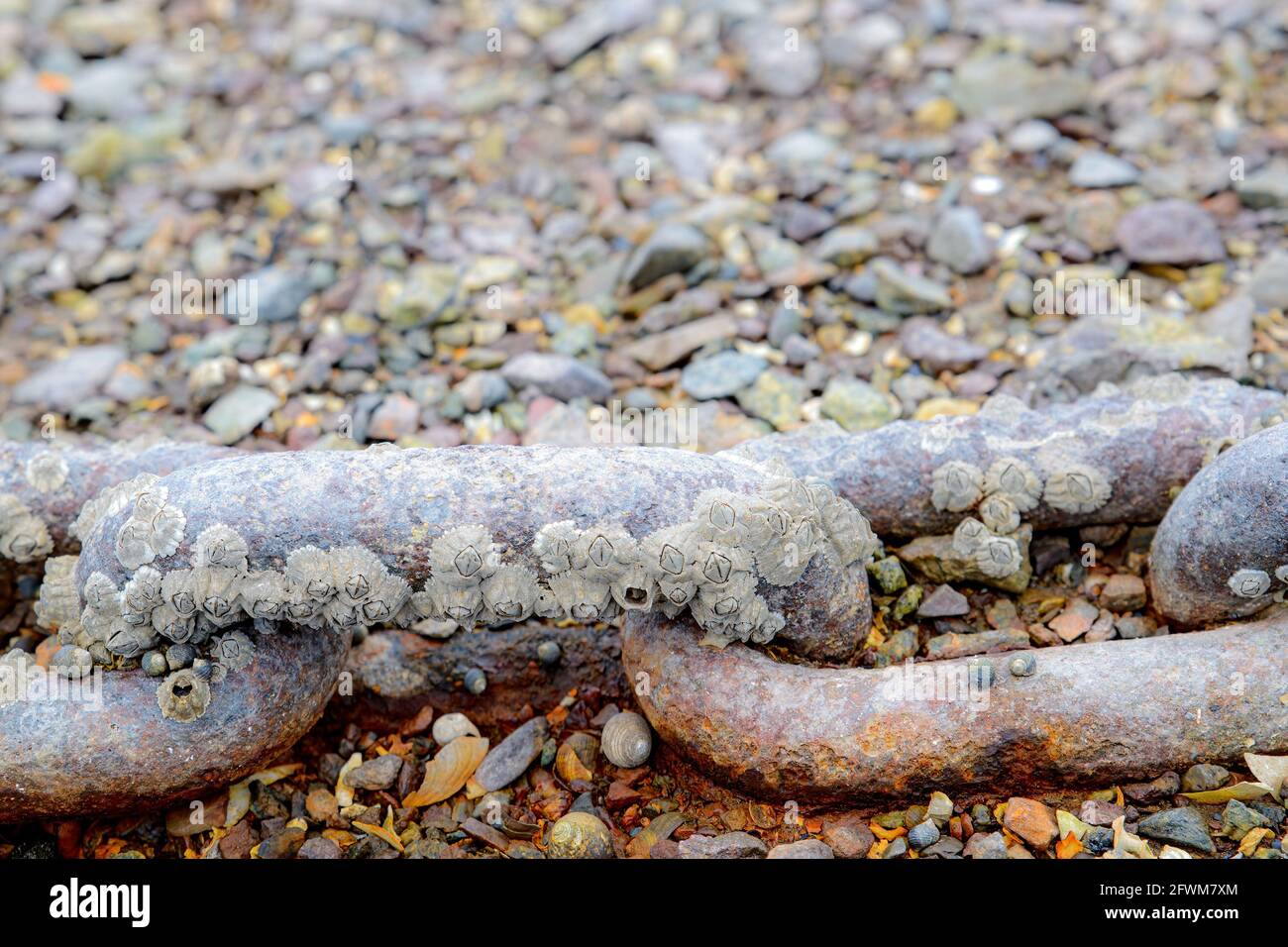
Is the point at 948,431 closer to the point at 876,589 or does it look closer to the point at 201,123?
the point at 876,589

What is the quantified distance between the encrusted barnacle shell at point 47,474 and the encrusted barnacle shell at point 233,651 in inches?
39.6

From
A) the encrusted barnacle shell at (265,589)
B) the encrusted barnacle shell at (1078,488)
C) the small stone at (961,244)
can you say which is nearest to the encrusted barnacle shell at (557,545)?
the encrusted barnacle shell at (265,589)

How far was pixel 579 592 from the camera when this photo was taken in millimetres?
3289

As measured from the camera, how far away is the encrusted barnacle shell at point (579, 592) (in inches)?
129

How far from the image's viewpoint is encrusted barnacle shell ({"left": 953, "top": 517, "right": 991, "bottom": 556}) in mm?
3881

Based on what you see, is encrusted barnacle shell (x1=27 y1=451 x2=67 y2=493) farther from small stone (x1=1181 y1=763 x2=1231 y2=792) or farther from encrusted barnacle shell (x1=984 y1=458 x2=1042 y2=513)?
small stone (x1=1181 y1=763 x2=1231 y2=792)

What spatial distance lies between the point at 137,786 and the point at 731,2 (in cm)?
571

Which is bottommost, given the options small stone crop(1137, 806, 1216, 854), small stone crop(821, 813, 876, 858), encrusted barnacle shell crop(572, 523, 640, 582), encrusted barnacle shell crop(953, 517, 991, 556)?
small stone crop(821, 813, 876, 858)

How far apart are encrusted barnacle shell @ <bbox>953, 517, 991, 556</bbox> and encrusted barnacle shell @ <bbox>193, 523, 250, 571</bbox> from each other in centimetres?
221

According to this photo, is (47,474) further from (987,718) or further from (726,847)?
(987,718)

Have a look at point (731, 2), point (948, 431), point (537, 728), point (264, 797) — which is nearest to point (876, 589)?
point (948, 431)

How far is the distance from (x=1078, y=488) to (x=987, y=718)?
3.09ft

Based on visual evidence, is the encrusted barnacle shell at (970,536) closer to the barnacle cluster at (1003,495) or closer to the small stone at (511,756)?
the barnacle cluster at (1003,495)

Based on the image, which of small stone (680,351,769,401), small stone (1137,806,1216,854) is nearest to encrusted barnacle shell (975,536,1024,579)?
small stone (1137,806,1216,854)
